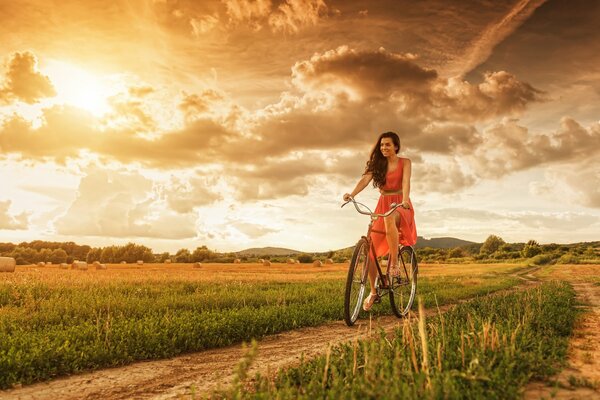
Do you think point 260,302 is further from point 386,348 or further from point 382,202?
point 386,348

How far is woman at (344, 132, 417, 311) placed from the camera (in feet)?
28.4

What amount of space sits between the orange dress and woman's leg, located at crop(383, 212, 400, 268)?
0.11m

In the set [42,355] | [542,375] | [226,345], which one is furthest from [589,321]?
[42,355]

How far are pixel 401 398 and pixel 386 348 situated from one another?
172 cm

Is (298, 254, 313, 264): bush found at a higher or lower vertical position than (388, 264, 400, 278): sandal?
higher

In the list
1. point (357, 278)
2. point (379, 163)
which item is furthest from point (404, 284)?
point (379, 163)

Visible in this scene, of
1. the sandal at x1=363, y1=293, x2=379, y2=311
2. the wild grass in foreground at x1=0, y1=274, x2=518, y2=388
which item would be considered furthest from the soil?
the wild grass in foreground at x1=0, y1=274, x2=518, y2=388

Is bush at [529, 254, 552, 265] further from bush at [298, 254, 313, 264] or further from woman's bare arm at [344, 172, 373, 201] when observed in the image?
woman's bare arm at [344, 172, 373, 201]

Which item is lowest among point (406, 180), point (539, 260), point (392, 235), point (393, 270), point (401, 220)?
point (393, 270)

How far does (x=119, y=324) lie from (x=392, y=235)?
496 centimetres

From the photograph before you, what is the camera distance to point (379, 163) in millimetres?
8992

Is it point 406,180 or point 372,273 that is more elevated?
point 406,180

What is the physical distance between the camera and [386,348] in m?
4.92

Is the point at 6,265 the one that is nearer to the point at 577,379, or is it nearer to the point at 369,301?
the point at 369,301
